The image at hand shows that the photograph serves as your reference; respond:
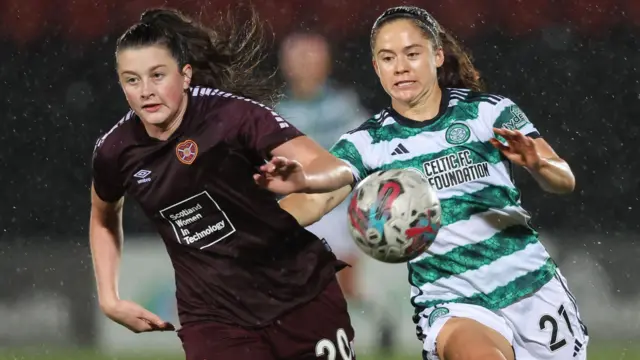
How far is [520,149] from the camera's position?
12.8 feet

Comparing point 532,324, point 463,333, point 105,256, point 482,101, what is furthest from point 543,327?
point 105,256

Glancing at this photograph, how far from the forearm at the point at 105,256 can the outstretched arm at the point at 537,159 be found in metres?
1.50

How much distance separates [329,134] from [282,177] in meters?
4.54

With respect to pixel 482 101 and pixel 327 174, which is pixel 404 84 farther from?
pixel 327 174

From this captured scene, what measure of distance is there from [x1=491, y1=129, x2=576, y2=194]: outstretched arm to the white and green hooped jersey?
201mm

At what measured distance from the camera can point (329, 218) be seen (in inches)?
302

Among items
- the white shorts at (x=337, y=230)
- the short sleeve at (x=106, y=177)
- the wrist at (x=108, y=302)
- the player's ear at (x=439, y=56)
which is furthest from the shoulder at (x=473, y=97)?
the white shorts at (x=337, y=230)

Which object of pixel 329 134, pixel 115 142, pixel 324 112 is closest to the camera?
pixel 115 142

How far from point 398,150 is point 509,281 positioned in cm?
64

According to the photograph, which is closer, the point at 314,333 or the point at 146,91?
the point at 146,91

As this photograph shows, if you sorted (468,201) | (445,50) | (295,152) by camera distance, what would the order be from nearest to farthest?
(295,152) → (468,201) → (445,50)

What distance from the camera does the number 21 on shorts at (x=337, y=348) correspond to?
4.06 m

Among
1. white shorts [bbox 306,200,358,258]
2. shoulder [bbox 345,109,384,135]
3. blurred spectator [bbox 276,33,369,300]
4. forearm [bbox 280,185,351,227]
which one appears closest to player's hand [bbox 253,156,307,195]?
forearm [bbox 280,185,351,227]

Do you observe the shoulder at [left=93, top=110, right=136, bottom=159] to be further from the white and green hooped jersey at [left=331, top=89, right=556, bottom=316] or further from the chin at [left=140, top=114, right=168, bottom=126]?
the white and green hooped jersey at [left=331, top=89, right=556, bottom=316]
